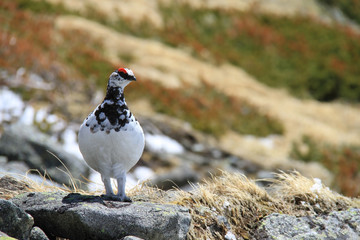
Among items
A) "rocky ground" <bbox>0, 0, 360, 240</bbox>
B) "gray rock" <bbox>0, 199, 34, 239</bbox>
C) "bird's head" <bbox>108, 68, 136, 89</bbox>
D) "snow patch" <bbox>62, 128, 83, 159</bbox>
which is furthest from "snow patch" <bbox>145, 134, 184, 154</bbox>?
"gray rock" <bbox>0, 199, 34, 239</bbox>

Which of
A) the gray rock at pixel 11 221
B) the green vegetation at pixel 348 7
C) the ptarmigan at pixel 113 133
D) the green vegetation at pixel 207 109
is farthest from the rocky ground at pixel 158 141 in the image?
the green vegetation at pixel 348 7

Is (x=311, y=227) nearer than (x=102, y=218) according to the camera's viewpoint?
No

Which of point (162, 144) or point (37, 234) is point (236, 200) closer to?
point (37, 234)

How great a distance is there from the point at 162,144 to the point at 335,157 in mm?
7261

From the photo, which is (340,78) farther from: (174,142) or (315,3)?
(174,142)

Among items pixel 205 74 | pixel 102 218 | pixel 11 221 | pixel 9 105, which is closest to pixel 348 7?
pixel 205 74

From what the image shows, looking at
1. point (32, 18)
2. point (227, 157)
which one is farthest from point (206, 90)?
point (32, 18)

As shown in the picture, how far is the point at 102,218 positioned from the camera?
13.5 feet

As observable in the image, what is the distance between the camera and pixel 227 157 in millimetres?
14930

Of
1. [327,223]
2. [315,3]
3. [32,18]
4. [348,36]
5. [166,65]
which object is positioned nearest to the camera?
[327,223]

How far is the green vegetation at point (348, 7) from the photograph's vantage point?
111ft

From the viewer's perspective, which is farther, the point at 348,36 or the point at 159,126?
the point at 348,36

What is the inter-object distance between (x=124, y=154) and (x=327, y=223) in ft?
8.29

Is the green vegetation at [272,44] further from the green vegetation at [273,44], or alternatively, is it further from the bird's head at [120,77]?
the bird's head at [120,77]
